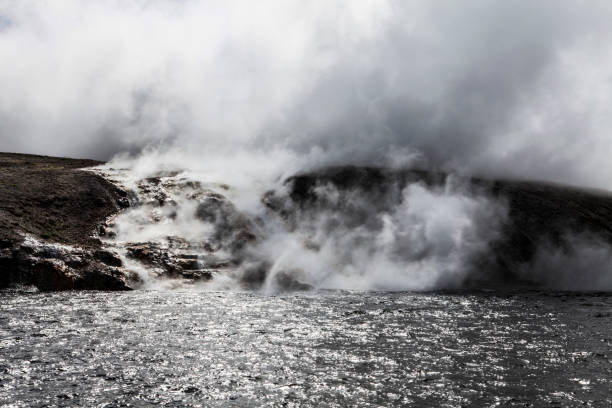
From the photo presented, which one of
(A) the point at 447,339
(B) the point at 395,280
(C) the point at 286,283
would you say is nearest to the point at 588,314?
(A) the point at 447,339

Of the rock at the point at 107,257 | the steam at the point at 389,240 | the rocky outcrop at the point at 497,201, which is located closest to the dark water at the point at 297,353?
the rock at the point at 107,257

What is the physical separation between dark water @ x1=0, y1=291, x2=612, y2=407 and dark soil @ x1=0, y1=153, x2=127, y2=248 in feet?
34.8

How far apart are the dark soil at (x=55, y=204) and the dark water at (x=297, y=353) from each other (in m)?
10.6

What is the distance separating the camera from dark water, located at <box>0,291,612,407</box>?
1841 centimetres

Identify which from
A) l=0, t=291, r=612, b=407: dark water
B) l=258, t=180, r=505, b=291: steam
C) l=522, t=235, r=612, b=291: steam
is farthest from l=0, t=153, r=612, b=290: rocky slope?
l=0, t=291, r=612, b=407: dark water

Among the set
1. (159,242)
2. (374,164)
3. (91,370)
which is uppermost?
(374,164)

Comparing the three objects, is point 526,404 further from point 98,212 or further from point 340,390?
point 98,212

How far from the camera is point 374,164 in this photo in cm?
7331

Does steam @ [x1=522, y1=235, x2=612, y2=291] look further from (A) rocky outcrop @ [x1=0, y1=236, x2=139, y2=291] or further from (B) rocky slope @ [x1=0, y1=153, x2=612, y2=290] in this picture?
(A) rocky outcrop @ [x1=0, y1=236, x2=139, y2=291]

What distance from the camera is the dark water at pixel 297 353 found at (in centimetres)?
1841

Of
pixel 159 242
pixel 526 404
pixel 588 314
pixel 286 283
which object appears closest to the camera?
pixel 526 404

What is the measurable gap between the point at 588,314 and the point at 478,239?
23.0 metres

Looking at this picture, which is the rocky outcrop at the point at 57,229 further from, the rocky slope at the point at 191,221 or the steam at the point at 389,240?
the steam at the point at 389,240

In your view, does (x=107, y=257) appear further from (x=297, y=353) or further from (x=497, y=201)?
(x=497, y=201)
